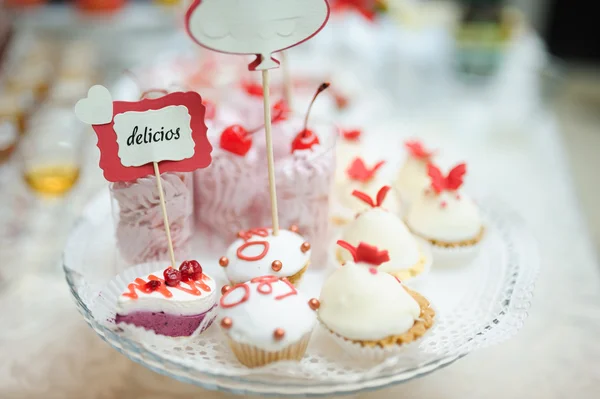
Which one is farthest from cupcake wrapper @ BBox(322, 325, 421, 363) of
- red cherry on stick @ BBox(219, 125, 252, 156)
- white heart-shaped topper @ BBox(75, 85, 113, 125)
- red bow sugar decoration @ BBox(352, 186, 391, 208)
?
white heart-shaped topper @ BBox(75, 85, 113, 125)

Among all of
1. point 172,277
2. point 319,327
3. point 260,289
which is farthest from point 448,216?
point 172,277

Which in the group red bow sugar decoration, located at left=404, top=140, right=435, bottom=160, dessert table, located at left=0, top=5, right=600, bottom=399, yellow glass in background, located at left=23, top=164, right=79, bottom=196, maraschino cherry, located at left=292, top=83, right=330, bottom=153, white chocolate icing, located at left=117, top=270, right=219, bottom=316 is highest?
maraschino cherry, located at left=292, top=83, right=330, bottom=153

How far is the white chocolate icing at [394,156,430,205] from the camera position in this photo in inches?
65.3

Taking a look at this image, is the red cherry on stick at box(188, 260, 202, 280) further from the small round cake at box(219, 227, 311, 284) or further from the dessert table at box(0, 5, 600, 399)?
the dessert table at box(0, 5, 600, 399)

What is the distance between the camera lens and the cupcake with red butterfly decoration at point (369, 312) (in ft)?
3.52

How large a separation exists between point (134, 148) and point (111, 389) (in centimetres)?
51

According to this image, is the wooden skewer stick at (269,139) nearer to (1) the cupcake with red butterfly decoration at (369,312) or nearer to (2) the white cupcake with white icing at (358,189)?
(1) the cupcake with red butterfly decoration at (369,312)

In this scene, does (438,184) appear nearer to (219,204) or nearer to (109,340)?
(219,204)

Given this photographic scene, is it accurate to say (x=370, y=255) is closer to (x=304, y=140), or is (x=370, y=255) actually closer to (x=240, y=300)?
(x=240, y=300)

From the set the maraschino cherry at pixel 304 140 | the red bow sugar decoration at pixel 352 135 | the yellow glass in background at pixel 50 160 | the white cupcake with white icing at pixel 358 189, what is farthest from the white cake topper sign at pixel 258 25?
the yellow glass in background at pixel 50 160

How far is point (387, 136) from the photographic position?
238 centimetres

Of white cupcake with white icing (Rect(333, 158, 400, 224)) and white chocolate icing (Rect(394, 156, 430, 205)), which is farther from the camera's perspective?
white chocolate icing (Rect(394, 156, 430, 205))

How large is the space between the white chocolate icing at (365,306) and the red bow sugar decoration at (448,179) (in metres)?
0.42

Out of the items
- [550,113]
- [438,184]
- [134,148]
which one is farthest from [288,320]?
[550,113]
